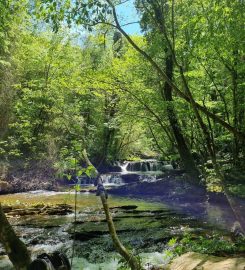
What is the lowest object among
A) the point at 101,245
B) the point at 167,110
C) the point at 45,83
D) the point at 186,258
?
the point at 101,245

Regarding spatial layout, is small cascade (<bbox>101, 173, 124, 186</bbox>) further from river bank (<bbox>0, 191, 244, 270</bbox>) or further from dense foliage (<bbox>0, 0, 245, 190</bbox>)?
river bank (<bbox>0, 191, 244, 270</bbox>)

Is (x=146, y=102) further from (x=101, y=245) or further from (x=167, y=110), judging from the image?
(x=101, y=245)

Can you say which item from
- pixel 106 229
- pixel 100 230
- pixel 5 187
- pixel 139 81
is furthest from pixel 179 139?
pixel 5 187

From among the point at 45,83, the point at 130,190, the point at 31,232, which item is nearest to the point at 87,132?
the point at 45,83

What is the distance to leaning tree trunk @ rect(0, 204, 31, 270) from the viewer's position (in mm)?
4703

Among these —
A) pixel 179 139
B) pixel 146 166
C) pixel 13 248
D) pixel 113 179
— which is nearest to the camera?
pixel 13 248

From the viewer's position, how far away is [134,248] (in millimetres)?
9305

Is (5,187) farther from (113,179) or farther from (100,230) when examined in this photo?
(100,230)

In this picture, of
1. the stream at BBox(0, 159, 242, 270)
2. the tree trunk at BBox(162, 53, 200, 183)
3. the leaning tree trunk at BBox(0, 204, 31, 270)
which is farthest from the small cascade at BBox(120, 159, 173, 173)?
the leaning tree trunk at BBox(0, 204, 31, 270)

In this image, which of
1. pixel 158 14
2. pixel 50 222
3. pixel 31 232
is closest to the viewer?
pixel 158 14

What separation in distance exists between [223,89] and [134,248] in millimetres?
9424

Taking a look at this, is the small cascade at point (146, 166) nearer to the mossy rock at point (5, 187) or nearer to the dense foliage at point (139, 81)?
the dense foliage at point (139, 81)

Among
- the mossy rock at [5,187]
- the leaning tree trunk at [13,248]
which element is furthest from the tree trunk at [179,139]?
the leaning tree trunk at [13,248]

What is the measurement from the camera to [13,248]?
4754 millimetres
